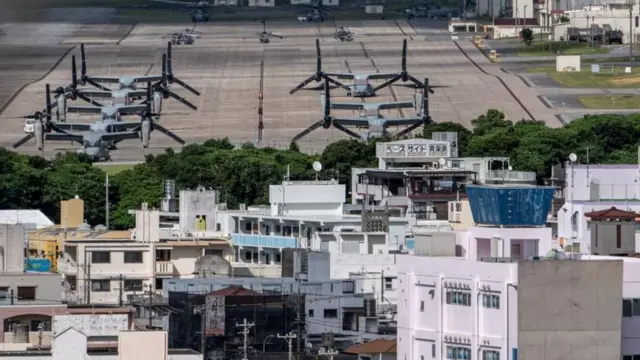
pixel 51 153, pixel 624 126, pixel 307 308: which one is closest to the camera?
pixel 307 308

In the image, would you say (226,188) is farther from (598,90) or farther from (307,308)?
(598,90)

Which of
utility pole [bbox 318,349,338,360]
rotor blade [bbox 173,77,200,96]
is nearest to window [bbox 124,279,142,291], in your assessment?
utility pole [bbox 318,349,338,360]

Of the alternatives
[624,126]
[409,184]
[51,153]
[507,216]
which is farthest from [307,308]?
[51,153]

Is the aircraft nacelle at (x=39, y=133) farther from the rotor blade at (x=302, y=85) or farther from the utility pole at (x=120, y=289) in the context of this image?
the utility pole at (x=120, y=289)

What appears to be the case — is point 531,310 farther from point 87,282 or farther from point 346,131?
point 346,131

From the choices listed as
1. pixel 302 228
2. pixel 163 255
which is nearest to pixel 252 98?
pixel 302 228

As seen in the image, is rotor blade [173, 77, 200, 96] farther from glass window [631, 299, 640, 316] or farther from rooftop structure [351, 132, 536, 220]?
glass window [631, 299, 640, 316]
